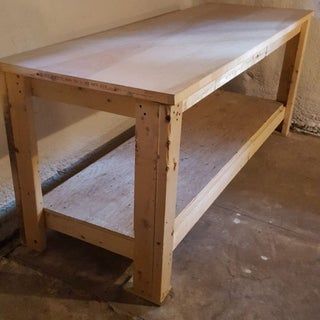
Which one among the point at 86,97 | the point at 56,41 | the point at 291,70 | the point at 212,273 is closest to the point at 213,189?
the point at 212,273

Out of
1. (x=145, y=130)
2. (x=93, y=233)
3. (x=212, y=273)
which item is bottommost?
(x=212, y=273)

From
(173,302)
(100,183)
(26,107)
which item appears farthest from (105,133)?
(173,302)

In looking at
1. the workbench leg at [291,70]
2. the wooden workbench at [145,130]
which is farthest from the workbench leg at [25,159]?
the workbench leg at [291,70]

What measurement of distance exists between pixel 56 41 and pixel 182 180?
25.3 inches

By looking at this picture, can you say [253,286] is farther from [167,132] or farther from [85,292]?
[167,132]

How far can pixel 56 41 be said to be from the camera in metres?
1.47

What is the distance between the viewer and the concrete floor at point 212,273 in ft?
4.13

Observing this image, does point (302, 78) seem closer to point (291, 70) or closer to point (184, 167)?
point (291, 70)

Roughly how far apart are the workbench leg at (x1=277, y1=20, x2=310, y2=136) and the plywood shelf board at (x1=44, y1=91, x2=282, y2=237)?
9 centimetres

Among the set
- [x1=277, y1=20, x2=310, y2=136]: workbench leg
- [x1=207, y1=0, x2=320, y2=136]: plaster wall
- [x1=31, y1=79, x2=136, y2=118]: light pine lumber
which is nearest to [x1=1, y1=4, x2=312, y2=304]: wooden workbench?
[x1=31, y1=79, x2=136, y2=118]: light pine lumber

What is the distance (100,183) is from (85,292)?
393mm

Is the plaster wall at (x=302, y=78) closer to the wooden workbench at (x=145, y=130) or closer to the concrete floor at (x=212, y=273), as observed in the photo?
the wooden workbench at (x=145, y=130)

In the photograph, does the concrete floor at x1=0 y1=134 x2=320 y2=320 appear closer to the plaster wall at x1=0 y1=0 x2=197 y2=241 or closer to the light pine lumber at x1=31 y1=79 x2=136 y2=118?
the plaster wall at x1=0 y1=0 x2=197 y2=241

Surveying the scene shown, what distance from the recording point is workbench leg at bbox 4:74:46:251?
3.94 feet
